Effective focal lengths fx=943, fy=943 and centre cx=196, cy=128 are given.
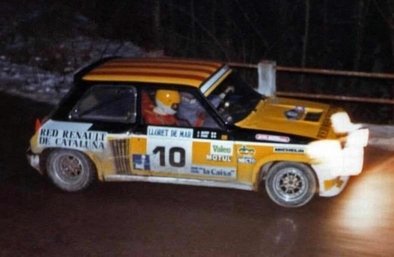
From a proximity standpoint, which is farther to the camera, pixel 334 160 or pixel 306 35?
pixel 306 35

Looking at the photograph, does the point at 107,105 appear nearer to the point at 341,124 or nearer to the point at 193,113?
the point at 193,113

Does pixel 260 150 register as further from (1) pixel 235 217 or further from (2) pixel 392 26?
(2) pixel 392 26

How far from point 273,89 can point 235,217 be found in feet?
11.9

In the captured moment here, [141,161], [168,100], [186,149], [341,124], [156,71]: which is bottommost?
[141,161]

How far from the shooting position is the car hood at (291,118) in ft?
33.3

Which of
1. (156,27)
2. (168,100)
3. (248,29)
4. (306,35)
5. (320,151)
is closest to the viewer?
(320,151)

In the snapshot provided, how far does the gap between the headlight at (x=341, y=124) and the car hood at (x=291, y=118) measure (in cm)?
7

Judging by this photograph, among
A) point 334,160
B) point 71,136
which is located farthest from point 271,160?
point 71,136

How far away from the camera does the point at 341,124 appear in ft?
34.6

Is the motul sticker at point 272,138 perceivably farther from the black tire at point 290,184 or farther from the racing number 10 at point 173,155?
the racing number 10 at point 173,155

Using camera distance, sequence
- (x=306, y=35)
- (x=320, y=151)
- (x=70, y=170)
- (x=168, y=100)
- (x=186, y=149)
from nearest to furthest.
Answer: (x=320, y=151)
(x=186, y=149)
(x=168, y=100)
(x=70, y=170)
(x=306, y=35)

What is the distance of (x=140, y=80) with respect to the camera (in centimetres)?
1048

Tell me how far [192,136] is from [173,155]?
0.31 metres

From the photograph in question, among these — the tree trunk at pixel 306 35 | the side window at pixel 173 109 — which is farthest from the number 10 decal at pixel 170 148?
the tree trunk at pixel 306 35
